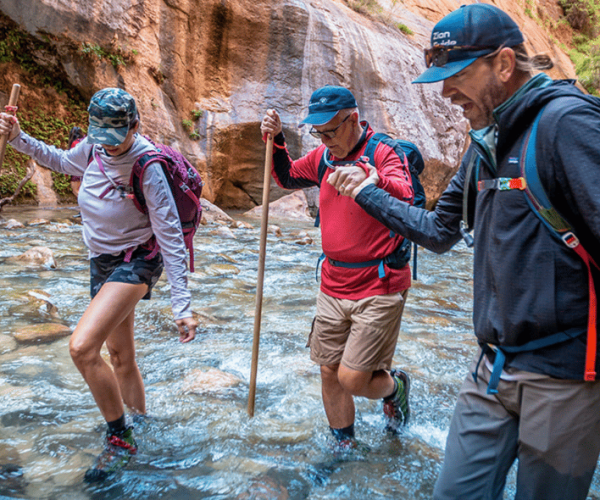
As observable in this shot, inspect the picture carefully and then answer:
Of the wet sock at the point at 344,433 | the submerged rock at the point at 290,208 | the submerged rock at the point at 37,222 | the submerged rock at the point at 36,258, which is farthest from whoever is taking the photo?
the submerged rock at the point at 290,208

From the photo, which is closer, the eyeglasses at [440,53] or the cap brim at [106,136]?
the eyeglasses at [440,53]

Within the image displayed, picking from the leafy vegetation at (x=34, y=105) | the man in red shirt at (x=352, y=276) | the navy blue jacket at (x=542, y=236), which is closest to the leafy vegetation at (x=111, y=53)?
the leafy vegetation at (x=34, y=105)

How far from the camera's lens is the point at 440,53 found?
5.85 ft

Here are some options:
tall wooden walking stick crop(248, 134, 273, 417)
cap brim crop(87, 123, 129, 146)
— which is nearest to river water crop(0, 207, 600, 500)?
tall wooden walking stick crop(248, 134, 273, 417)

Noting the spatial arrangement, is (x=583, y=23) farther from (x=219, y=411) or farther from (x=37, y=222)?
(x=219, y=411)

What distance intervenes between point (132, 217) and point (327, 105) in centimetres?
125

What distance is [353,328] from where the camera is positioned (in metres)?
2.85

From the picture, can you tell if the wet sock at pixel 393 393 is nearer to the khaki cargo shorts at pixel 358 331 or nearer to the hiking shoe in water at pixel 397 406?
the hiking shoe in water at pixel 397 406

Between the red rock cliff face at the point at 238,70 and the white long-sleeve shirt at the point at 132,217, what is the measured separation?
12.1m

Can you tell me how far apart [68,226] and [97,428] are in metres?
8.04

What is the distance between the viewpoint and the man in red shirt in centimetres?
278

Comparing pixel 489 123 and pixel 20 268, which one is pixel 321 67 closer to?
pixel 20 268

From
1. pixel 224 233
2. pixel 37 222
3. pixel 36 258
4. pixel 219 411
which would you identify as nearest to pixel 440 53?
pixel 219 411

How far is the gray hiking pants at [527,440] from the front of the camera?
1.51 meters
